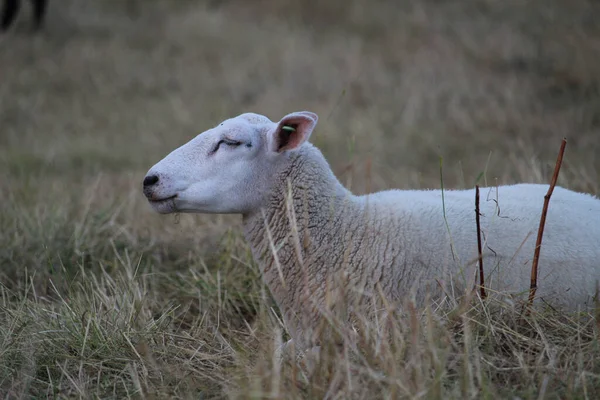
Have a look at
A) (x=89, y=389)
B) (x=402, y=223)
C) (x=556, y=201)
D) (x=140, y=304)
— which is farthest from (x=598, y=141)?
(x=89, y=389)

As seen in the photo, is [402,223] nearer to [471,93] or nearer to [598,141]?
[598,141]

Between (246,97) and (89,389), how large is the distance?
7124 mm

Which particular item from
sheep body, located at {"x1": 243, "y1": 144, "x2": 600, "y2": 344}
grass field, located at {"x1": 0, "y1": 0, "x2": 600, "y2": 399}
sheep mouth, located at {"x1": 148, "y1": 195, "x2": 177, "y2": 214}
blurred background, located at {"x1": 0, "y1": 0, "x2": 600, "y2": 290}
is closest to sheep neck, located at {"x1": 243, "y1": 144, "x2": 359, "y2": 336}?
sheep body, located at {"x1": 243, "y1": 144, "x2": 600, "y2": 344}

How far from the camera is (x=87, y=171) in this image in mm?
6984

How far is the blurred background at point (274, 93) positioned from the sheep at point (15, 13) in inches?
5.8

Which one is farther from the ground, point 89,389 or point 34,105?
point 34,105

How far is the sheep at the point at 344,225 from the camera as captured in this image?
2.82m

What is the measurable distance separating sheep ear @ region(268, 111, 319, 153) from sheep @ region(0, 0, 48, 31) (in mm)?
10087

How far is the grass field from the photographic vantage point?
2.35m

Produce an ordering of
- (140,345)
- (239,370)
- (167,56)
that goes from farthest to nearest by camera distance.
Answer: (167,56) → (140,345) → (239,370)

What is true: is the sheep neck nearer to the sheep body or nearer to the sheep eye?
the sheep body

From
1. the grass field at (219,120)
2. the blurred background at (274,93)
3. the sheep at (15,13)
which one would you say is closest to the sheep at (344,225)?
the grass field at (219,120)

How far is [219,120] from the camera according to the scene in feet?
16.2

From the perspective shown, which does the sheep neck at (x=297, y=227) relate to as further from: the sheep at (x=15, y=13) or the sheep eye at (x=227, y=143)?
the sheep at (x=15, y=13)
